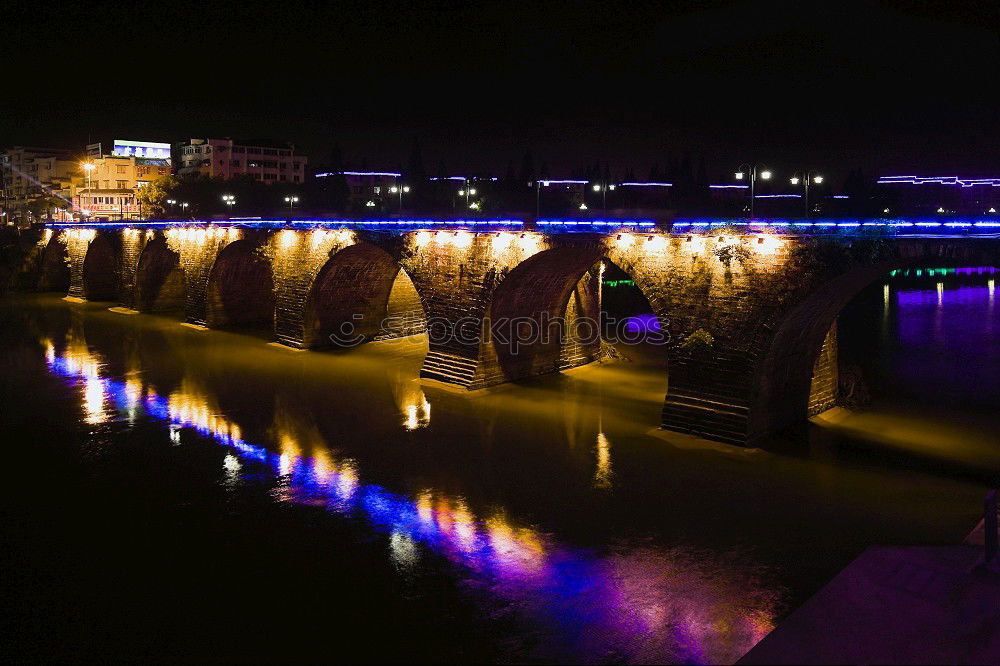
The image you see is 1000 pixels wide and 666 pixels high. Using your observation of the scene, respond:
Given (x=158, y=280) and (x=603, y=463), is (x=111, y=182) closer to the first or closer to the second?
(x=158, y=280)

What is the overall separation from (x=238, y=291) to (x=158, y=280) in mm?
7462

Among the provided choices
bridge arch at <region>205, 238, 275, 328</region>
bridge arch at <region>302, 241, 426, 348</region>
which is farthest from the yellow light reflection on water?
bridge arch at <region>205, 238, 275, 328</region>

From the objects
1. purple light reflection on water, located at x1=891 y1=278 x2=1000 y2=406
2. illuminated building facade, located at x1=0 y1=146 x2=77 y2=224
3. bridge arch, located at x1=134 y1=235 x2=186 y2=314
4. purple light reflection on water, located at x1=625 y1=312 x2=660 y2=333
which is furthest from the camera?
illuminated building facade, located at x1=0 y1=146 x2=77 y2=224

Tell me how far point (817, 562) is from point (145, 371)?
18.9m

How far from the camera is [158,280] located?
118ft

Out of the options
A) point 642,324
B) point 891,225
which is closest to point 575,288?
point 891,225

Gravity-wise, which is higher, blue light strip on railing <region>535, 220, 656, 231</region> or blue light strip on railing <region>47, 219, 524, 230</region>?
blue light strip on railing <region>47, 219, 524, 230</region>

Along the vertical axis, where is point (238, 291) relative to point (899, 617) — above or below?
above

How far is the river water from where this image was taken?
8.43m

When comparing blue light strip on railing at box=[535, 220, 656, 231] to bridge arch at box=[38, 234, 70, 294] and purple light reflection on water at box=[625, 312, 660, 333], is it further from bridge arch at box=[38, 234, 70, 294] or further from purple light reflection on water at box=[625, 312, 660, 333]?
bridge arch at box=[38, 234, 70, 294]

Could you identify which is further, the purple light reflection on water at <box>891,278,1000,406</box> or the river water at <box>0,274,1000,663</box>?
the purple light reflection on water at <box>891,278,1000,406</box>

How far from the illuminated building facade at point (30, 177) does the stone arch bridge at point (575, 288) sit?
2147 inches

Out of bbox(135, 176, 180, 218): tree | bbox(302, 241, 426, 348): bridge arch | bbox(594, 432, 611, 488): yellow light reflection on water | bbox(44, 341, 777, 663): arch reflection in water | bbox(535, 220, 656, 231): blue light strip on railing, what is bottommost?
bbox(44, 341, 777, 663): arch reflection in water

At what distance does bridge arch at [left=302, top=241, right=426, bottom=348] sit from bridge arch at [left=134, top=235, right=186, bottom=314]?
12.4 m
